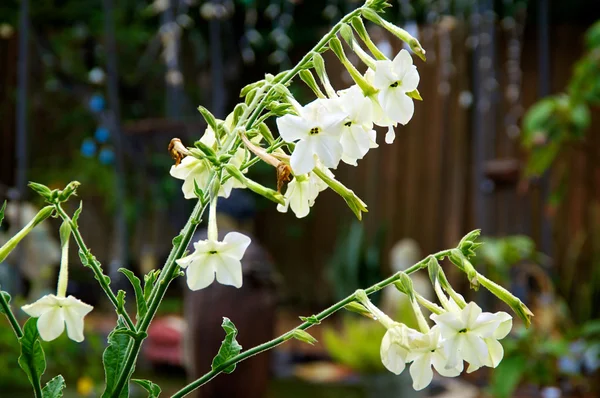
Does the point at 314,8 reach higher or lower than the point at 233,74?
higher

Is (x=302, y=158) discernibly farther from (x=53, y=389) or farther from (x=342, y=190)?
(x=53, y=389)

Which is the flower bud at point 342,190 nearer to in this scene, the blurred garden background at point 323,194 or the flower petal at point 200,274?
the flower petal at point 200,274

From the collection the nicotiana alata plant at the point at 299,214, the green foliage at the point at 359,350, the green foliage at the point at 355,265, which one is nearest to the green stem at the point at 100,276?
the nicotiana alata plant at the point at 299,214

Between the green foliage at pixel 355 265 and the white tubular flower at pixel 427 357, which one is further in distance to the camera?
the green foliage at pixel 355 265

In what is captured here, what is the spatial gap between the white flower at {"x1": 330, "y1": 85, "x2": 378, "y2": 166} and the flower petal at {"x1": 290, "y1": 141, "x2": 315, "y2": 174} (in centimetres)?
3

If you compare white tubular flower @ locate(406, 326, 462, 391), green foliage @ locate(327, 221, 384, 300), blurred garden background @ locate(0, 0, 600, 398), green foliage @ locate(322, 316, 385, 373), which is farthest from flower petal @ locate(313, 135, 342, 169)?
green foliage @ locate(327, 221, 384, 300)

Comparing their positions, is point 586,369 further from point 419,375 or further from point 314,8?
point 314,8

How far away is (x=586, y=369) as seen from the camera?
7.66 ft

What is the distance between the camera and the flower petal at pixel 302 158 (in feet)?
1.35

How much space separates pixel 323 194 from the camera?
207 inches

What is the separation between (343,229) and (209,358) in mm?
2872

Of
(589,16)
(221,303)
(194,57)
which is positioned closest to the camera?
(221,303)

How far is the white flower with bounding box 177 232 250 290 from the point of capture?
0.42 m

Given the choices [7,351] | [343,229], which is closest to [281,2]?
[343,229]
